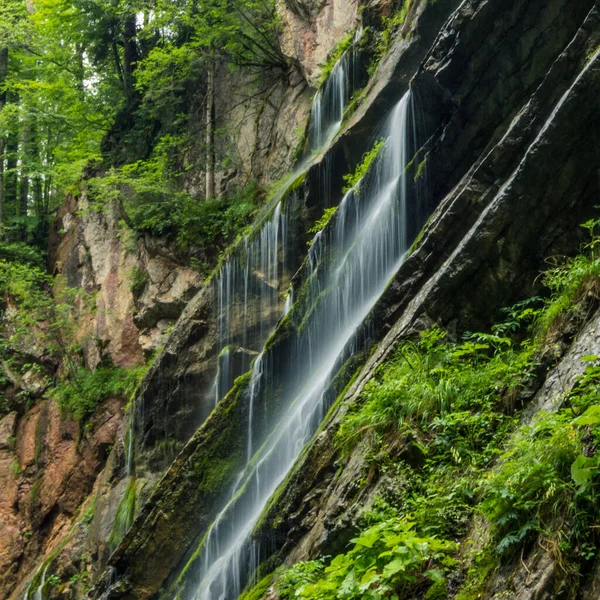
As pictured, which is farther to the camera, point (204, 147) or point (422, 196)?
point (204, 147)

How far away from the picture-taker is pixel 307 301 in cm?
1078

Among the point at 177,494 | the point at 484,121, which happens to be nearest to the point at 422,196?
the point at 484,121

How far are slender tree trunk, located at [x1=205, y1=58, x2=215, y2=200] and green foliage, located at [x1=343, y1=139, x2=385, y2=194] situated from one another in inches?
275

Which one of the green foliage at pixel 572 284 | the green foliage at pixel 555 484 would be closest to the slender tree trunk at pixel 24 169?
the green foliage at pixel 572 284

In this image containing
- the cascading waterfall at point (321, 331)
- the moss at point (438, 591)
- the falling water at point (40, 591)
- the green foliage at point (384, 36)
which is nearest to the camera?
the moss at point (438, 591)

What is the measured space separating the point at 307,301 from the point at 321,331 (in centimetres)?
69

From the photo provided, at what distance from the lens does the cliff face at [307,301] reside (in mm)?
7000

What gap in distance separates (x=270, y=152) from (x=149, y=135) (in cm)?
564

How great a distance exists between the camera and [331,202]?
43.7 ft

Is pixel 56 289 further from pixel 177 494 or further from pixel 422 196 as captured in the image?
pixel 422 196

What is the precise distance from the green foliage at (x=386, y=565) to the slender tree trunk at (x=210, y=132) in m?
14.8

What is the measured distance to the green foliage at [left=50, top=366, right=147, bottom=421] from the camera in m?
18.3

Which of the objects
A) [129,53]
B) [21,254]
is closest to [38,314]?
[21,254]

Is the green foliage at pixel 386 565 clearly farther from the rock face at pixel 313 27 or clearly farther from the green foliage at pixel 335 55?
the rock face at pixel 313 27
